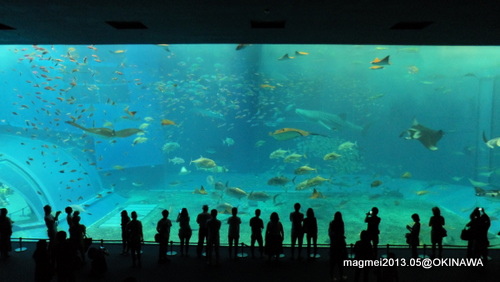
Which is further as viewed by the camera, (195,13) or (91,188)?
(91,188)

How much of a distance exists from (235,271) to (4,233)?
4.23 m

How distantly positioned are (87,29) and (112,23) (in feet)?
2.04

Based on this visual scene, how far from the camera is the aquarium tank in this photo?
1780 centimetres

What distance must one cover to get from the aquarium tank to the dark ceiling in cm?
591

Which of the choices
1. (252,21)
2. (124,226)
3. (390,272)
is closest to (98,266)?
(124,226)

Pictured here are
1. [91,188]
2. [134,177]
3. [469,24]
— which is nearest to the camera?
[469,24]

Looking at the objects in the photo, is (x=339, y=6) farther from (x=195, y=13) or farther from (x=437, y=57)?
(x=437, y=57)

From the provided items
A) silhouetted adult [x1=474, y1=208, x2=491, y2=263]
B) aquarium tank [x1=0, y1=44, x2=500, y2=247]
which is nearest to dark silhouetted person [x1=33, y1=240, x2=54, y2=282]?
silhouetted adult [x1=474, y1=208, x2=491, y2=263]

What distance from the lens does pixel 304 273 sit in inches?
192

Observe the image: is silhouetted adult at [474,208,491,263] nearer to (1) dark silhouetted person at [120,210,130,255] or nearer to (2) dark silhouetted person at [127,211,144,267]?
(2) dark silhouetted person at [127,211,144,267]

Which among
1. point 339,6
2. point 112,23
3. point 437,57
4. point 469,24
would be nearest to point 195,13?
point 112,23

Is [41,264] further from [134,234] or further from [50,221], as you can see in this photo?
[50,221]

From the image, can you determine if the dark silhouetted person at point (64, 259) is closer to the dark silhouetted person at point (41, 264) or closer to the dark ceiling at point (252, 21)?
the dark silhouetted person at point (41, 264)

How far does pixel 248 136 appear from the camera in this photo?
32438 mm
